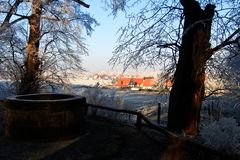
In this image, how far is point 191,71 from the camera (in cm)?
1235

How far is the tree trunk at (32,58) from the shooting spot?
24250mm

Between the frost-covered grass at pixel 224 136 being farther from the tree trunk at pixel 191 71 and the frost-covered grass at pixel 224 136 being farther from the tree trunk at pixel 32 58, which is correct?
the tree trunk at pixel 32 58

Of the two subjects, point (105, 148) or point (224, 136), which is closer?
point (224, 136)

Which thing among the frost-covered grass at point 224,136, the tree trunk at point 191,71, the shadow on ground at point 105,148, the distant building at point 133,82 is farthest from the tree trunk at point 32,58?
the frost-covered grass at point 224,136

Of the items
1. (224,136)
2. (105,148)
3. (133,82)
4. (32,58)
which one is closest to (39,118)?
(105,148)

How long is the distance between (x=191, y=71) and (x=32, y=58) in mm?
14645

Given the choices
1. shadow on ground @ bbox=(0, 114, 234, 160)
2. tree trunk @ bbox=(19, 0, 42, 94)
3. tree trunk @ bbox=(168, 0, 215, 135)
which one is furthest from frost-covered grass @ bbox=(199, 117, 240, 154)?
tree trunk @ bbox=(19, 0, 42, 94)

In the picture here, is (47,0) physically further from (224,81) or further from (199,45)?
(199,45)

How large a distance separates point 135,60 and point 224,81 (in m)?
6.28

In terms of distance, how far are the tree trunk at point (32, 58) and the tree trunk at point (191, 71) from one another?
13.5m

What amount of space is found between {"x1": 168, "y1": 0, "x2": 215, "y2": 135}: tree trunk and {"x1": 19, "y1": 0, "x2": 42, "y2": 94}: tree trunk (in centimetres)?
1351

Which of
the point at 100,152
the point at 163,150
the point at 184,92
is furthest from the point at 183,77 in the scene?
the point at 100,152

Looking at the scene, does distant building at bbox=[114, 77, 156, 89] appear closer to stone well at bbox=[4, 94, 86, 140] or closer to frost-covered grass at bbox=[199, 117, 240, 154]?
stone well at bbox=[4, 94, 86, 140]

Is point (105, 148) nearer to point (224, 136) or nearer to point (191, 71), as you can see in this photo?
point (224, 136)
